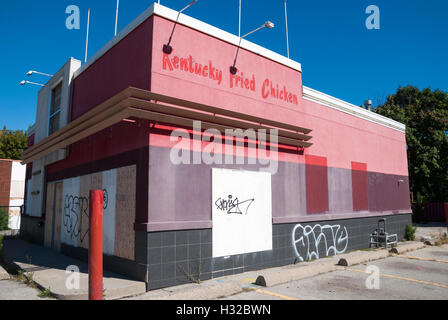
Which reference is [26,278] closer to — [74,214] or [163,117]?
[74,214]

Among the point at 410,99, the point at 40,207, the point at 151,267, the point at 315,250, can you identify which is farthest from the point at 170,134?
the point at 410,99

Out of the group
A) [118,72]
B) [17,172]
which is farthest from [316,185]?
[17,172]

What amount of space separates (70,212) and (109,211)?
11.4 feet

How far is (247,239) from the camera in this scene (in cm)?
944

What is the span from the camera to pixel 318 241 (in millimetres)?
11812

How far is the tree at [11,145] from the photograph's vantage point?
1478 inches

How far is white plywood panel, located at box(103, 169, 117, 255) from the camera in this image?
Result: 8.88 meters

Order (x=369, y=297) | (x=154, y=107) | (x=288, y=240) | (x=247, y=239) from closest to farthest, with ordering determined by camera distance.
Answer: (x=369, y=297) < (x=154, y=107) < (x=247, y=239) < (x=288, y=240)

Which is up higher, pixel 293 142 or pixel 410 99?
pixel 410 99

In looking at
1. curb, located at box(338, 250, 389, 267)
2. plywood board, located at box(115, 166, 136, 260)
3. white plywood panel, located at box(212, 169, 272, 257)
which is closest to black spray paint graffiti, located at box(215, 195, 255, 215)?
white plywood panel, located at box(212, 169, 272, 257)

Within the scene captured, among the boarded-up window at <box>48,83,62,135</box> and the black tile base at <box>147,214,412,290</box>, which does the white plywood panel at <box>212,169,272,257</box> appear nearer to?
the black tile base at <box>147,214,412,290</box>

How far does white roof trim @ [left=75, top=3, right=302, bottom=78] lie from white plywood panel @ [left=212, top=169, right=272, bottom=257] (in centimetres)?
414

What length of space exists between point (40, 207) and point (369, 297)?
13754mm
